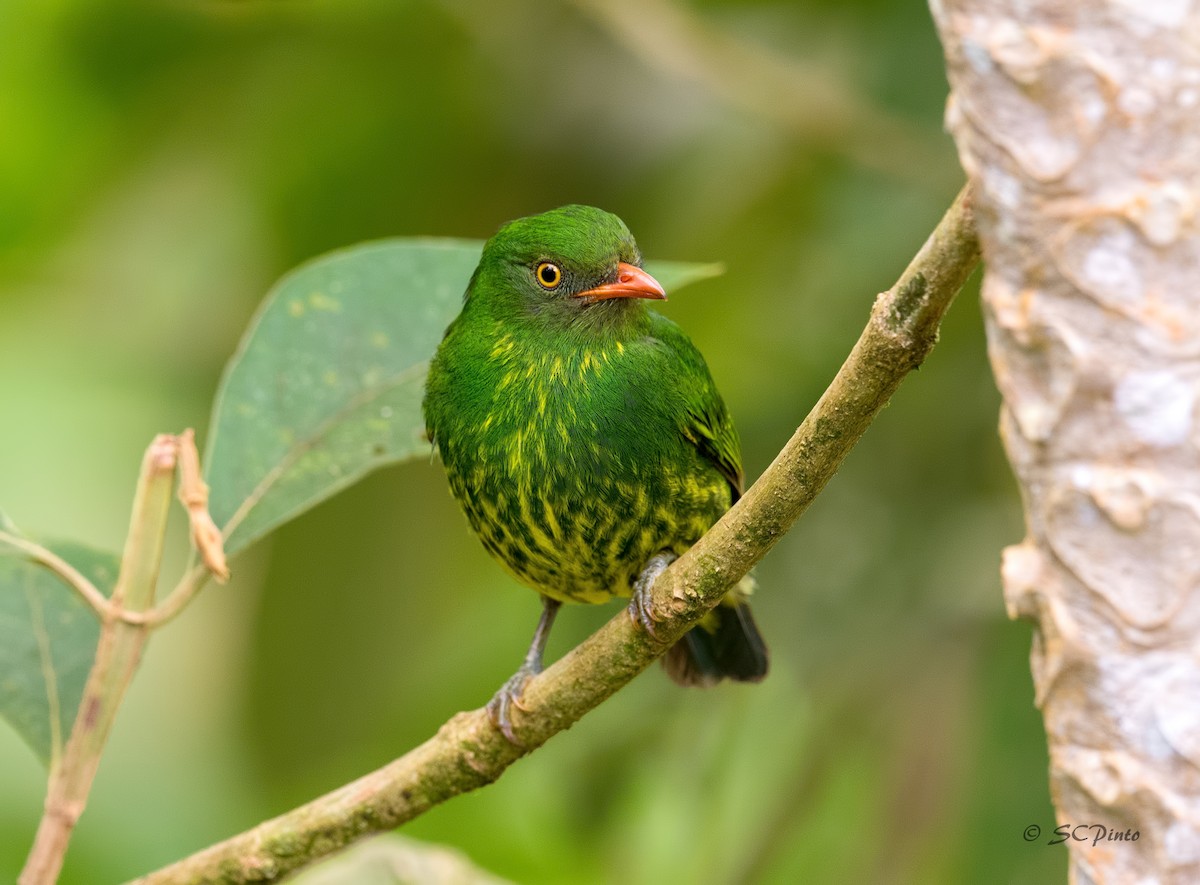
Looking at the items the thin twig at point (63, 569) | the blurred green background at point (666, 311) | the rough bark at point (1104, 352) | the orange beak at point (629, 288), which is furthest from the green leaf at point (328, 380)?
the rough bark at point (1104, 352)

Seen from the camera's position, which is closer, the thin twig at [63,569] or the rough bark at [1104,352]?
the rough bark at [1104,352]

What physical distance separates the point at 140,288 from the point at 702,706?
101 inches

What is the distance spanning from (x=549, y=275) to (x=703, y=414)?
505mm

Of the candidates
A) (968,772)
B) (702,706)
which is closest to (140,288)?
(702,706)

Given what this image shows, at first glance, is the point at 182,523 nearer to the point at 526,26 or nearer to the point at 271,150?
the point at 271,150

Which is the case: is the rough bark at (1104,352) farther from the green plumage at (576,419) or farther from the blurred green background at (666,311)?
the blurred green background at (666,311)

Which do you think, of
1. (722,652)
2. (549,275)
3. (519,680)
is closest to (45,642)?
(519,680)

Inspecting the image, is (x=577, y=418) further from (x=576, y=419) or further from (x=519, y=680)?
(x=519, y=680)

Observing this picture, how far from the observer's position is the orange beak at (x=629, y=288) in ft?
11.0

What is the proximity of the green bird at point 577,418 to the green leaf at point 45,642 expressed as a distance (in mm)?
833

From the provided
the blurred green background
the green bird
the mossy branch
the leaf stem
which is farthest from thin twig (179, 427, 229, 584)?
the blurred green background

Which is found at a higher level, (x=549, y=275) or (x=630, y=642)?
(x=549, y=275)

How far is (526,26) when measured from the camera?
5293 mm

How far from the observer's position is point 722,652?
3.88m
